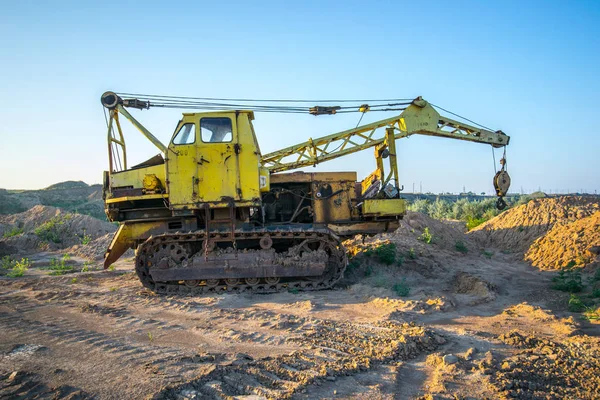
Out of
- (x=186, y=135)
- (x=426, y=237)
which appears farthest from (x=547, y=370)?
(x=426, y=237)

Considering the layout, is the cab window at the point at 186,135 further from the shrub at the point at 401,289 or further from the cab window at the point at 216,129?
the shrub at the point at 401,289

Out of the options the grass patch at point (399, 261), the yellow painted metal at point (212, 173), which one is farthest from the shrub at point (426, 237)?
the yellow painted metal at point (212, 173)

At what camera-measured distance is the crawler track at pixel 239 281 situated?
9125 millimetres

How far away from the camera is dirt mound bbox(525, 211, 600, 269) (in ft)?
37.0

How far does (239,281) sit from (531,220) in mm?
12476

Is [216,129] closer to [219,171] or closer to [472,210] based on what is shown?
[219,171]

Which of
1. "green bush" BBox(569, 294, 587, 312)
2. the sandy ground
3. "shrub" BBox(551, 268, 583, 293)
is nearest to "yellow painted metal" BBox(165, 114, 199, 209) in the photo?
the sandy ground

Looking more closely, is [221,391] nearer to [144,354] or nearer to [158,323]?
[144,354]

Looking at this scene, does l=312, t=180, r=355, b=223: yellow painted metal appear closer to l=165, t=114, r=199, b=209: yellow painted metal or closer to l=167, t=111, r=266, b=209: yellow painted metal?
l=167, t=111, r=266, b=209: yellow painted metal

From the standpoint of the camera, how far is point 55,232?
817 inches

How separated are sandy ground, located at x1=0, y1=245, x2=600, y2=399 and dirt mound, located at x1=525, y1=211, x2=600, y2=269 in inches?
109

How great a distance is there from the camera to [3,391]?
405 centimetres

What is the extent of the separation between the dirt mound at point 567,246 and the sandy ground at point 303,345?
278cm

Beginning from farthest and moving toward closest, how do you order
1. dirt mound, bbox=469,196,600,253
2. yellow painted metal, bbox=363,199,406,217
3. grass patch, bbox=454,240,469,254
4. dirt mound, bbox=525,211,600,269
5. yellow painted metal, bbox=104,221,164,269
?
dirt mound, bbox=469,196,600,253, grass patch, bbox=454,240,469,254, dirt mound, bbox=525,211,600,269, yellow painted metal, bbox=363,199,406,217, yellow painted metal, bbox=104,221,164,269
